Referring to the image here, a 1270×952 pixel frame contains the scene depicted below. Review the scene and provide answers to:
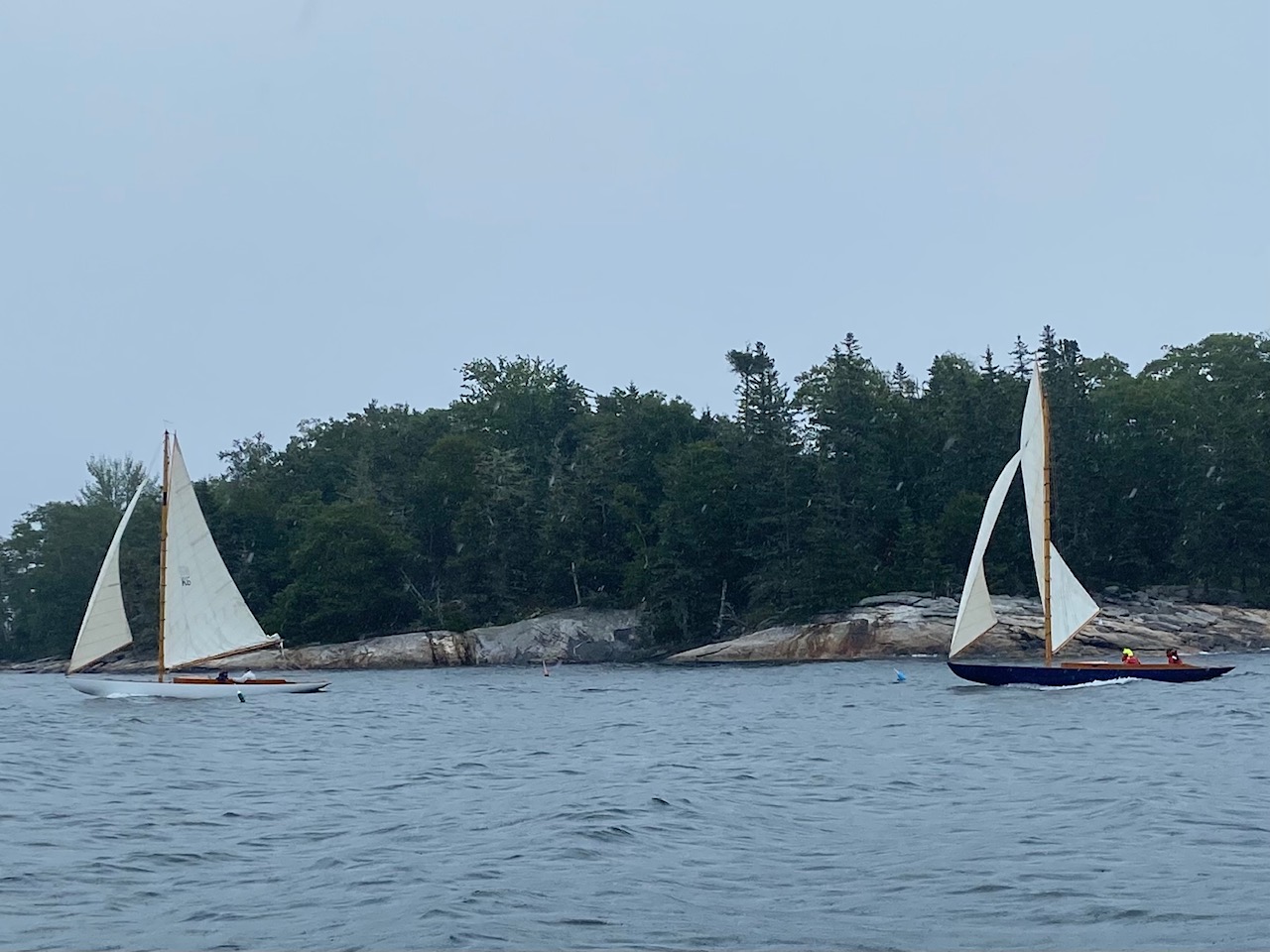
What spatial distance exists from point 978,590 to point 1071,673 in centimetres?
386

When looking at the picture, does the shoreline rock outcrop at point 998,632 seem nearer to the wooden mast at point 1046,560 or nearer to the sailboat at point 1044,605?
the sailboat at point 1044,605

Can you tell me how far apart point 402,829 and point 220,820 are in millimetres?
3332

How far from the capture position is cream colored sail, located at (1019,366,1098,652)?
46.8m

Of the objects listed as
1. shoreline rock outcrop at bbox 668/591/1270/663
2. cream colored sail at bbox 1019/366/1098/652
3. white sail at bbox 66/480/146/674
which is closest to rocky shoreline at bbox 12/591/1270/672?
shoreline rock outcrop at bbox 668/591/1270/663

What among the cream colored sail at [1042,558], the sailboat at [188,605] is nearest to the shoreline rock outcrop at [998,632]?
the cream colored sail at [1042,558]

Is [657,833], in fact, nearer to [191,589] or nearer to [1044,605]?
[1044,605]

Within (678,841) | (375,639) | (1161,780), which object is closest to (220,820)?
(678,841)

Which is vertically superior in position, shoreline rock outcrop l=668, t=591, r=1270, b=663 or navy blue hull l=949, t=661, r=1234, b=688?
shoreline rock outcrop l=668, t=591, r=1270, b=663

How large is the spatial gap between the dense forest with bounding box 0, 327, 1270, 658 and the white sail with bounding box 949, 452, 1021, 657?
31776 mm

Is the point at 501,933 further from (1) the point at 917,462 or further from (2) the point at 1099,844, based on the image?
(1) the point at 917,462

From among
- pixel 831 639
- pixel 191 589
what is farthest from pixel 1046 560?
pixel 831 639

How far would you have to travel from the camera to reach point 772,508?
87750mm

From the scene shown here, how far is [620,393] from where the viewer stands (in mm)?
107688

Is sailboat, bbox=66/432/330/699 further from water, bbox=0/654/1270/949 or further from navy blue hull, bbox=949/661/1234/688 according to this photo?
navy blue hull, bbox=949/661/1234/688
